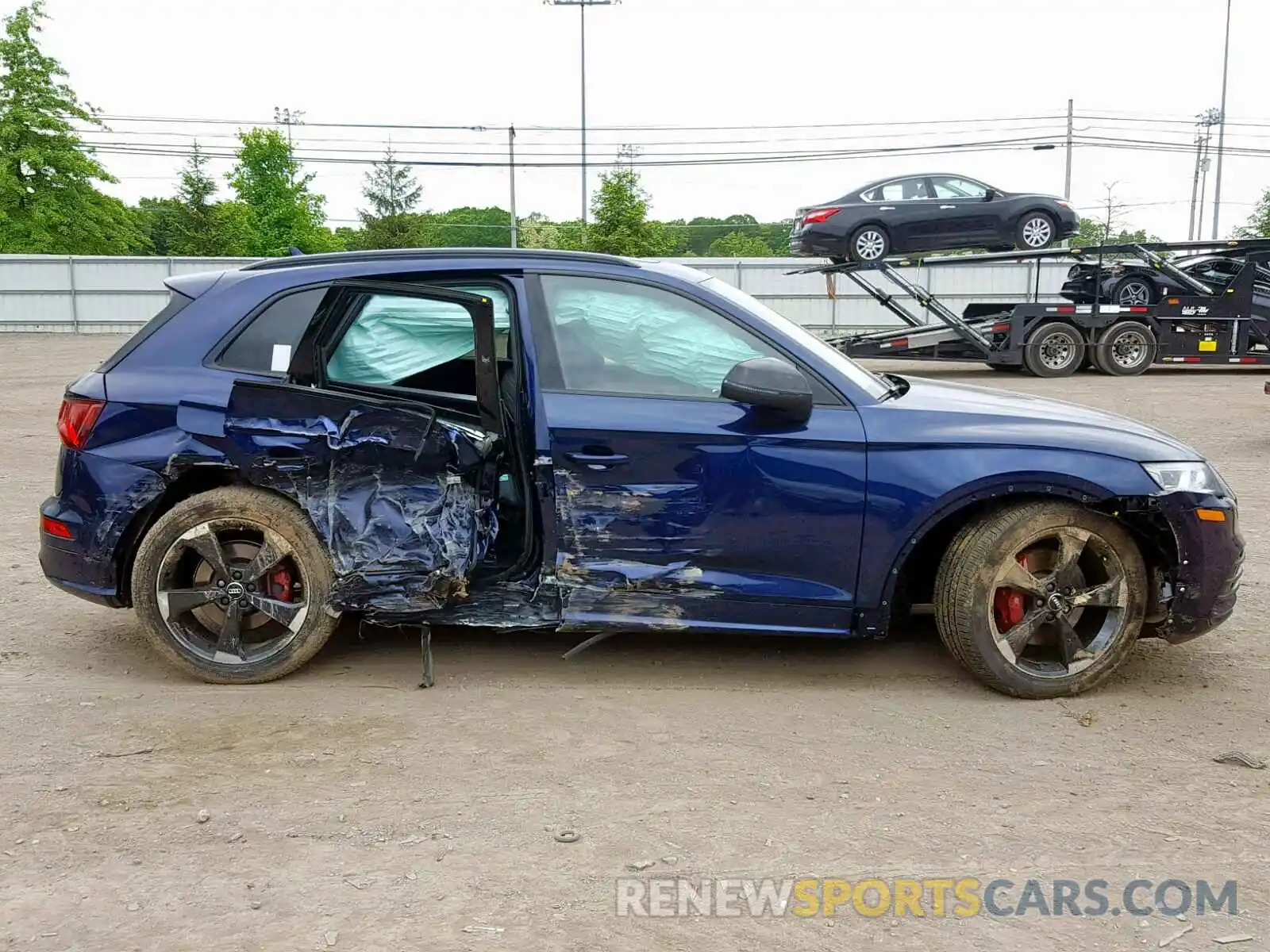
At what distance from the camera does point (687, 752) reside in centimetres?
360

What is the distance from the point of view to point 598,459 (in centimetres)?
396

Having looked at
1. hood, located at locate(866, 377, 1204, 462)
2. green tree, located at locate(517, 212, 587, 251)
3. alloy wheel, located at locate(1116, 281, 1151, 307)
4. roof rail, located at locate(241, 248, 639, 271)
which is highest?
green tree, located at locate(517, 212, 587, 251)

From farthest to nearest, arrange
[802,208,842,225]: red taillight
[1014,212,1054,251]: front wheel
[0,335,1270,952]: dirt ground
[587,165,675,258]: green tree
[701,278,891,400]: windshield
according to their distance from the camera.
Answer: [587,165,675,258]: green tree, [802,208,842,225]: red taillight, [1014,212,1054,251]: front wheel, [701,278,891,400]: windshield, [0,335,1270,952]: dirt ground

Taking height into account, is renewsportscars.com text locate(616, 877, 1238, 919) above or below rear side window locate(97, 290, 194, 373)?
below

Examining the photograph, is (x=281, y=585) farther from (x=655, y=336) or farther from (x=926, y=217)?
(x=926, y=217)

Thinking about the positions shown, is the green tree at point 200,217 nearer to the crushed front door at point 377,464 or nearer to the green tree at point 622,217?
the green tree at point 622,217

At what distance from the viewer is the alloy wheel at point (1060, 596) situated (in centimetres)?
400

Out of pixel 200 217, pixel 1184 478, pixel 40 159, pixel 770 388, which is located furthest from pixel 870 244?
pixel 200 217

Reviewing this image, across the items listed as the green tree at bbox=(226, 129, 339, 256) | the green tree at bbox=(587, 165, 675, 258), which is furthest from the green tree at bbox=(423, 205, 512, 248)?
the green tree at bbox=(587, 165, 675, 258)

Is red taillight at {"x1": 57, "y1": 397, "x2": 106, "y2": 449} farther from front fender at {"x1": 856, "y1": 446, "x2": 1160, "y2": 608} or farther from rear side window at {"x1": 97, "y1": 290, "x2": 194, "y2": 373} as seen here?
front fender at {"x1": 856, "y1": 446, "x2": 1160, "y2": 608}

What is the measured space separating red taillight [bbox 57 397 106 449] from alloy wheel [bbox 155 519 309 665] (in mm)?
→ 569

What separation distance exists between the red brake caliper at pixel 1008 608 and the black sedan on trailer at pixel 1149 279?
49.7ft

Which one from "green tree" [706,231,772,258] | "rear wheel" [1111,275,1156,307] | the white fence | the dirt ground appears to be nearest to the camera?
the dirt ground

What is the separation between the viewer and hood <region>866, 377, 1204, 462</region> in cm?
396
